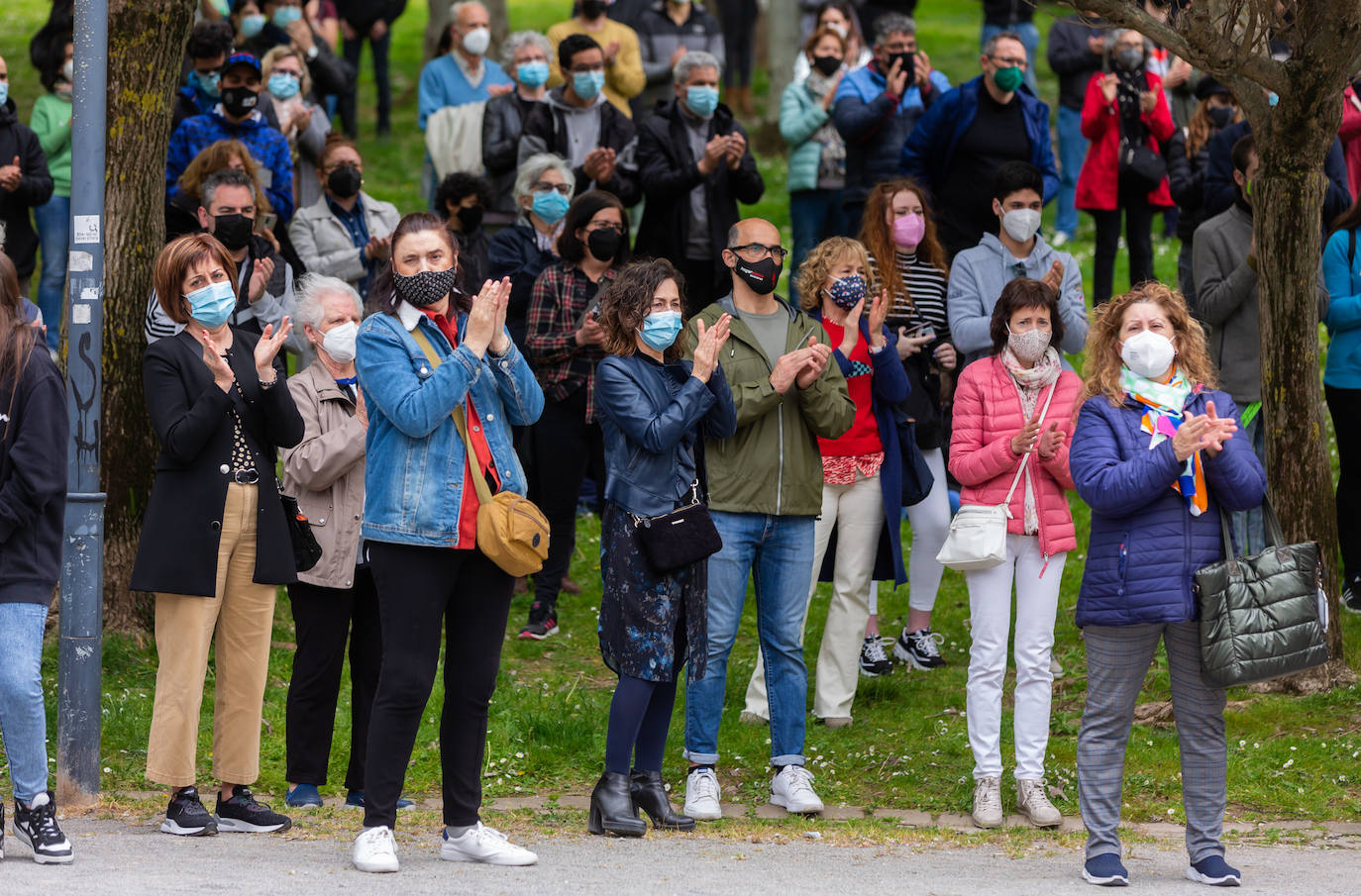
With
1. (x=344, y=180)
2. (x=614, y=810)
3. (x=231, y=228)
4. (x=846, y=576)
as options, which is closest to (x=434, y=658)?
(x=614, y=810)

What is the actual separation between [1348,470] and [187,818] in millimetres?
6260

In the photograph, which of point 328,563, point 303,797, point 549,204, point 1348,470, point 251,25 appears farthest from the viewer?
point 251,25

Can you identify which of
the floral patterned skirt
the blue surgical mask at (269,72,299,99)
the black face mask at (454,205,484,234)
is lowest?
the floral patterned skirt

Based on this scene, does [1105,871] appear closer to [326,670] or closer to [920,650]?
[326,670]

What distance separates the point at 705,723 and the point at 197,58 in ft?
18.8

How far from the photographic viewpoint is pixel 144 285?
8.03m

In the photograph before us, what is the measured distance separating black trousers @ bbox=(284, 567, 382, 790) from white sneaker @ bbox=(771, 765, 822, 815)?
5.51 ft

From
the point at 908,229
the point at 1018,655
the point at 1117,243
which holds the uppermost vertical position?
the point at 1117,243

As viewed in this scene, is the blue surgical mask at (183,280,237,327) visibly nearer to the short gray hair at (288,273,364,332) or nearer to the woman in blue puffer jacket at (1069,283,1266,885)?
the short gray hair at (288,273,364,332)

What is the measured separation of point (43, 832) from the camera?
18.7 feet

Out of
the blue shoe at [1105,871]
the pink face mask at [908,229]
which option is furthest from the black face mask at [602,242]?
the blue shoe at [1105,871]

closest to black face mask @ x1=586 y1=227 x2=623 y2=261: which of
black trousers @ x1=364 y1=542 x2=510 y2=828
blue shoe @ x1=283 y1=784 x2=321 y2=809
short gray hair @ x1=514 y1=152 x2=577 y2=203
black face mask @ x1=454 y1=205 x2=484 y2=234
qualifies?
short gray hair @ x1=514 y1=152 x2=577 y2=203

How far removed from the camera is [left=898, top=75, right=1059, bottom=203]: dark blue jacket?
35.5 ft

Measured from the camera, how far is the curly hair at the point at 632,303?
653 centimetres
